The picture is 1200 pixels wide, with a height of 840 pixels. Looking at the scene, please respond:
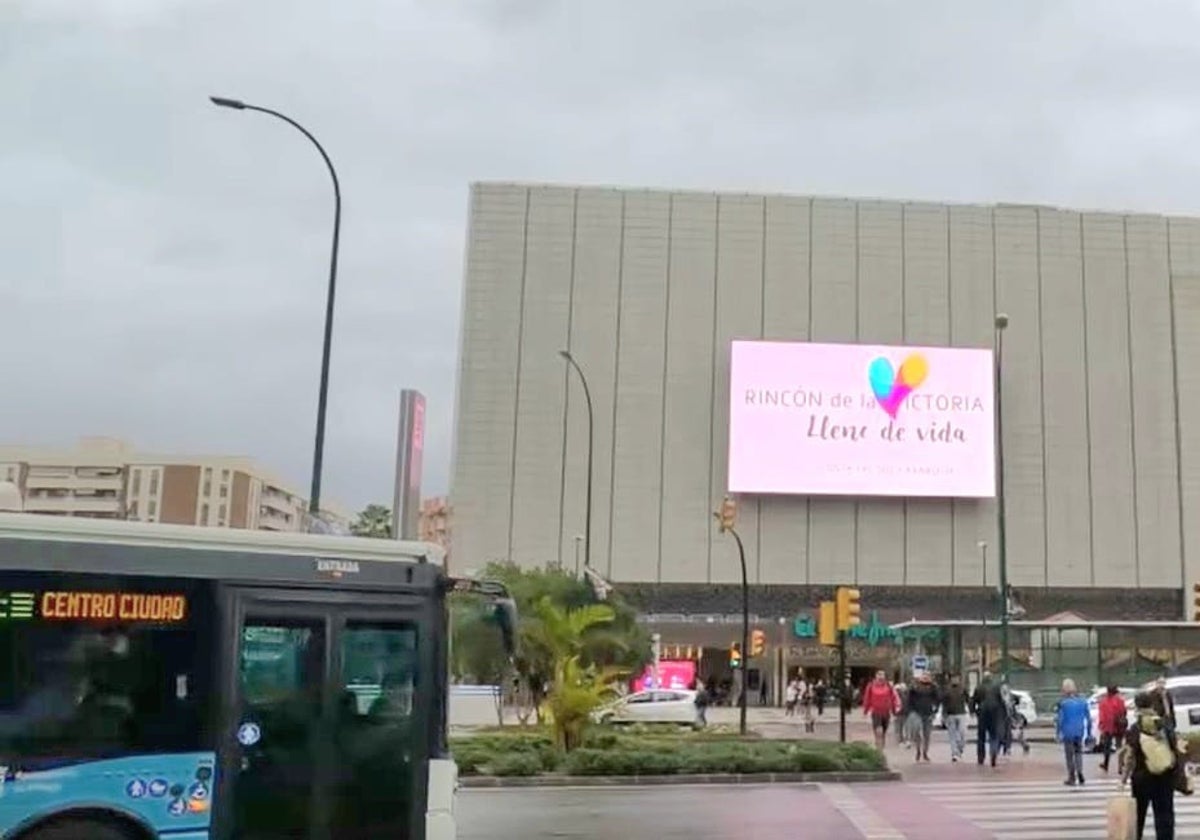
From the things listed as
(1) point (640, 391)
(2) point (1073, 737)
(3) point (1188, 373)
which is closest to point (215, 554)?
(2) point (1073, 737)

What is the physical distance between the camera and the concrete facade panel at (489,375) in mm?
75688

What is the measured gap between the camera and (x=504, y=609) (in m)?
11.0

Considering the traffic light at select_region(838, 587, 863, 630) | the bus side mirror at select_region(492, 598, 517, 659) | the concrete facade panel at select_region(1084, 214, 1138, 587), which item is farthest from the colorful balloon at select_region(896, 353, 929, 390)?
the bus side mirror at select_region(492, 598, 517, 659)

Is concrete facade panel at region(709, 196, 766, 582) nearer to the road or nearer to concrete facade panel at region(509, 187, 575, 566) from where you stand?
concrete facade panel at region(509, 187, 575, 566)

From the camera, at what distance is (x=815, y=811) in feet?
57.4

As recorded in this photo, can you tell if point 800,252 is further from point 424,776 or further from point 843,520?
point 424,776

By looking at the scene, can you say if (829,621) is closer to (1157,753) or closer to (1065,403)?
(1157,753)

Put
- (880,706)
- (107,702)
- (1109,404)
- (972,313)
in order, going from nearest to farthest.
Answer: (107,702), (880,706), (1109,404), (972,313)


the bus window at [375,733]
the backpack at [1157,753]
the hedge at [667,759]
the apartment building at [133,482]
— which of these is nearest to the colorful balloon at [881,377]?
the apartment building at [133,482]

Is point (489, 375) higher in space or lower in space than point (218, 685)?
higher

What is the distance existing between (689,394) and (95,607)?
6828cm

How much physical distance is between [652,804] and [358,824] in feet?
29.5

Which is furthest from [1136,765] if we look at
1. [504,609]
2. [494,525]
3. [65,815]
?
[494,525]

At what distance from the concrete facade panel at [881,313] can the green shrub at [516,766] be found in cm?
5681
